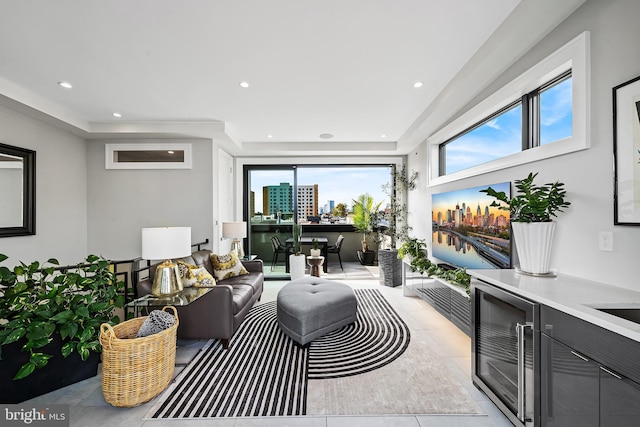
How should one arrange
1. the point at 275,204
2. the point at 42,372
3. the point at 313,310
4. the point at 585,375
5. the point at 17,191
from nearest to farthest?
the point at 585,375 < the point at 42,372 < the point at 313,310 < the point at 17,191 < the point at 275,204

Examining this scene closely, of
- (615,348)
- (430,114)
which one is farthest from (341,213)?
(615,348)

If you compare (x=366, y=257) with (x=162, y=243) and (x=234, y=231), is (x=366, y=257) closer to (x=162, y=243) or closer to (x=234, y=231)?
(x=234, y=231)

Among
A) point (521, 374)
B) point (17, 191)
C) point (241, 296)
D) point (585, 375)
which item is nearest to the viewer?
point (585, 375)

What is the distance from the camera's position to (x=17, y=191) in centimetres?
325

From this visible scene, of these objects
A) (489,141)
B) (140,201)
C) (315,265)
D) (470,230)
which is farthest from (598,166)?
(140,201)

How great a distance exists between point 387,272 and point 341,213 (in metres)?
2.96

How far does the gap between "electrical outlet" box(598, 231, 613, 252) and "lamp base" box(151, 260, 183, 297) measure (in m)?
3.04

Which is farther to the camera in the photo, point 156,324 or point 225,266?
A: point 225,266

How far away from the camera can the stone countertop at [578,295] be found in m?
1.07

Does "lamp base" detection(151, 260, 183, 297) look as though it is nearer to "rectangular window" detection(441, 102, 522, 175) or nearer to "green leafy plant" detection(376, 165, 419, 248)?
"rectangular window" detection(441, 102, 522, 175)

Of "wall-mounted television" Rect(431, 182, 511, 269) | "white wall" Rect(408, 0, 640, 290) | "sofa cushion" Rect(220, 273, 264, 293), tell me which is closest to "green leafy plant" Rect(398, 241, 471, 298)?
"wall-mounted television" Rect(431, 182, 511, 269)

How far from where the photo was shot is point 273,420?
1731 millimetres

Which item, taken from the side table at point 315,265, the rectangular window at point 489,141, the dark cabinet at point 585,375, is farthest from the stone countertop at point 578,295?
the side table at point 315,265

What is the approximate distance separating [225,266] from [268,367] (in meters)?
1.76
